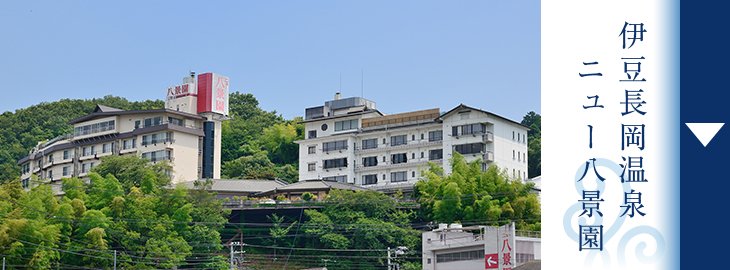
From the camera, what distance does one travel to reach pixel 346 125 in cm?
4209

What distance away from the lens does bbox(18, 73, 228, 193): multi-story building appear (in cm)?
4238

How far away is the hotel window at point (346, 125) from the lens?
1655 inches

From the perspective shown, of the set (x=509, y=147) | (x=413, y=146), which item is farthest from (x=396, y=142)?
(x=509, y=147)

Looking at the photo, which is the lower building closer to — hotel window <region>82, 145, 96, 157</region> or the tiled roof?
the tiled roof

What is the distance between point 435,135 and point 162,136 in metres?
11.3

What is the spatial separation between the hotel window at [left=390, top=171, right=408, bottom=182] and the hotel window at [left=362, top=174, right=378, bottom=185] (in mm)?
721

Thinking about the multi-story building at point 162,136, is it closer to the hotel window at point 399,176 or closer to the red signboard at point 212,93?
the red signboard at point 212,93

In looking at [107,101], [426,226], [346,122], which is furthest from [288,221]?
[107,101]

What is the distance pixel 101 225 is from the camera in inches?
1218

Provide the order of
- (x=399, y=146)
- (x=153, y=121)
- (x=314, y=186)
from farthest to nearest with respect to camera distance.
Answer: (x=153, y=121)
(x=399, y=146)
(x=314, y=186)

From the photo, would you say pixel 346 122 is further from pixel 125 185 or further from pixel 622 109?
pixel 622 109

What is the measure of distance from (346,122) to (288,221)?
8427 mm

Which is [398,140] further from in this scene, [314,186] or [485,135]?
[314,186]

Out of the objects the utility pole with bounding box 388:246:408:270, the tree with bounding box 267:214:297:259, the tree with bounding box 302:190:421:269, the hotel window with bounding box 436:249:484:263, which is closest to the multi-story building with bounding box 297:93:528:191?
the tree with bounding box 302:190:421:269
